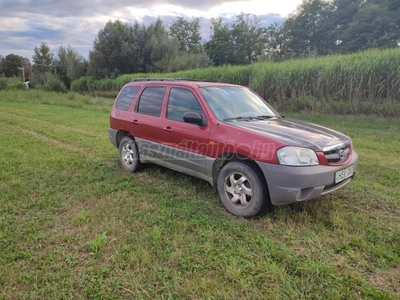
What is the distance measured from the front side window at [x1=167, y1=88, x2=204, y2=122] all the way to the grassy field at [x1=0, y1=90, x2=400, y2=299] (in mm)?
1151

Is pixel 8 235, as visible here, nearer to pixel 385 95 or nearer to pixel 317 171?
pixel 317 171

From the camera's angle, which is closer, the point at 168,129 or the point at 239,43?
the point at 168,129

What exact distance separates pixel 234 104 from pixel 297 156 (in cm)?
142

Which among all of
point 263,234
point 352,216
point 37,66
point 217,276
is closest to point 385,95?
point 352,216

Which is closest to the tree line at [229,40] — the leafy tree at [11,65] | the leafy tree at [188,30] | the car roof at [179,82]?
the leafy tree at [188,30]

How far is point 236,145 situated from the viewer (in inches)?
138

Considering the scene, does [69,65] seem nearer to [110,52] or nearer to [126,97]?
[110,52]

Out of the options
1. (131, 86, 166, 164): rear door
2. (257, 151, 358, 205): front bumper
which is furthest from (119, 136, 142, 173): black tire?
(257, 151, 358, 205): front bumper

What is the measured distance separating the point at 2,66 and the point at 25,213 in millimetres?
77404

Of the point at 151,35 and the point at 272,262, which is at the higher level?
the point at 151,35

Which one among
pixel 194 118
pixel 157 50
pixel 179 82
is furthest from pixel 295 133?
pixel 157 50

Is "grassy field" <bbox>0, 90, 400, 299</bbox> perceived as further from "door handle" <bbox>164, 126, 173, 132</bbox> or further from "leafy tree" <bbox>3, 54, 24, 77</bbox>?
"leafy tree" <bbox>3, 54, 24, 77</bbox>

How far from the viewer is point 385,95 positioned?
35.7ft

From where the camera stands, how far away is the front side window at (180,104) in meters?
4.15
